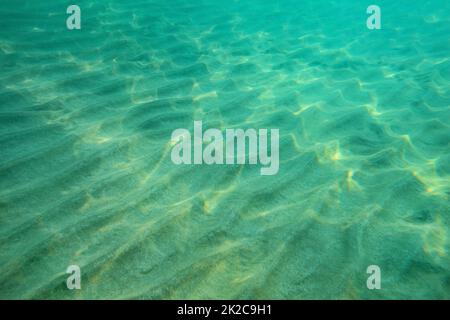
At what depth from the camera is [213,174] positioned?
3.47m

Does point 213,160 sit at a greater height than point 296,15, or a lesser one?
lesser

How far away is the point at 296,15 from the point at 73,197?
8.92 meters

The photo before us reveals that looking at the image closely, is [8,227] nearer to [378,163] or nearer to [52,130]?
[52,130]

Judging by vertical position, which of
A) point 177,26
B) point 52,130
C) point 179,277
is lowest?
point 179,277

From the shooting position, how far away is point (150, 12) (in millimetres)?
8656

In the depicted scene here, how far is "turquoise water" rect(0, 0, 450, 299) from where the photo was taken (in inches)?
97.5

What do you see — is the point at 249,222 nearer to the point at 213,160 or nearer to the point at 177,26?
the point at 213,160

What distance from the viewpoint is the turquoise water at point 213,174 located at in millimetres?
2477
